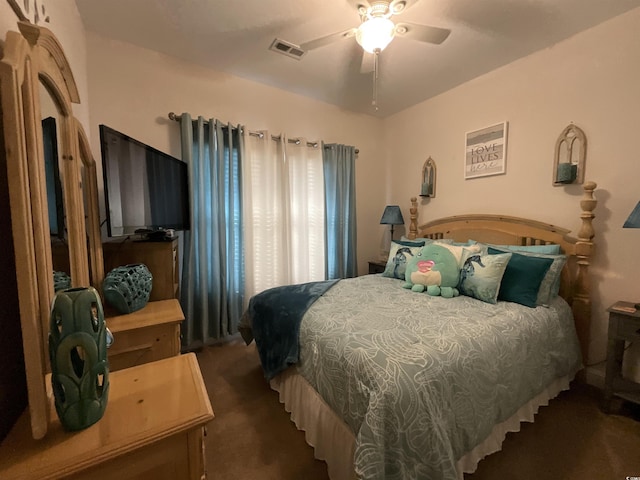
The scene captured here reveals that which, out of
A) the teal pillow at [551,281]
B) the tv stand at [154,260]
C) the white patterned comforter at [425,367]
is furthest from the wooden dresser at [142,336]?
the teal pillow at [551,281]

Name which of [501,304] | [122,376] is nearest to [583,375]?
[501,304]

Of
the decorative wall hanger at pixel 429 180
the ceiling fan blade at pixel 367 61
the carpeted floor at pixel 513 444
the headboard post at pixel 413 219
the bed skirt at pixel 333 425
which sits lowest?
the carpeted floor at pixel 513 444

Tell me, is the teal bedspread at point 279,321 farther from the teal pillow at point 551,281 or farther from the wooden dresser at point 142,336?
the teal pillow at point 551,281

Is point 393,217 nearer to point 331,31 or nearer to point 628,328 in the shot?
point 331,31

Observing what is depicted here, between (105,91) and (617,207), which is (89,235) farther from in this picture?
(617,207)

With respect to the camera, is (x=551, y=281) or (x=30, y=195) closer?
(x=30, y=195)

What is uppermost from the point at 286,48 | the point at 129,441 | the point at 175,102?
the point at 286,48

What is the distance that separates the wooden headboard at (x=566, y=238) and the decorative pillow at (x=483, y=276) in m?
0.54

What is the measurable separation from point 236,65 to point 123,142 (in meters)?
1.49

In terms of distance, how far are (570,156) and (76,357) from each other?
3.13 m

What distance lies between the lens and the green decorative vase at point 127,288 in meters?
1.46

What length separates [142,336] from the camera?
55.6 inches

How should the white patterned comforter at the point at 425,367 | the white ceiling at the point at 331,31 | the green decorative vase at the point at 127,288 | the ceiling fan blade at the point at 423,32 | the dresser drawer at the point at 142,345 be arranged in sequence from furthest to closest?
1. the white ceiling at the point at 331,31
2. the ceiling fan blade at the point at 423,32
3. the green decorative vase at the point at 127,288
4. the dresser drawer at the point at 142,345
5. the white patterned comforter at the point at 425,367

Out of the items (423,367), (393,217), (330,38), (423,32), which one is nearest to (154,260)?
(423,367)
